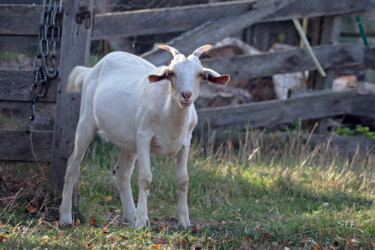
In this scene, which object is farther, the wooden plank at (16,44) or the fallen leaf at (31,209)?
the wooden plank at (16,44)

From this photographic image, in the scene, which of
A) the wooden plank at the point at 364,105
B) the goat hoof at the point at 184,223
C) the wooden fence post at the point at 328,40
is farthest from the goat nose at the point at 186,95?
the wooden plank at the point at 364,105

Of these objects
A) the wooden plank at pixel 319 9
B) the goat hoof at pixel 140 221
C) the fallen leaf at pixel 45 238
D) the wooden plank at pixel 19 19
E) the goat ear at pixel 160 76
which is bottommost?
the goat hoof at pixel 140 221

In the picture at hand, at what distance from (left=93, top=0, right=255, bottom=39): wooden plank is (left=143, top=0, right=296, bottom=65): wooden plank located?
14 centimetres

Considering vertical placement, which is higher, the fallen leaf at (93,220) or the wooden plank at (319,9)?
the wooden plank at (319,9)

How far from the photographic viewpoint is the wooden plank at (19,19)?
218 inches

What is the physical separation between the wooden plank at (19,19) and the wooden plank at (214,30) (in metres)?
1.91

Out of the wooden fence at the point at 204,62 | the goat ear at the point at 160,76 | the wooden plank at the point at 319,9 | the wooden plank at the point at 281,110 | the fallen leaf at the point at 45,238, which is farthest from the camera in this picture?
the wooden plank at the point at 319,9

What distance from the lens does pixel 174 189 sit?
628 cm

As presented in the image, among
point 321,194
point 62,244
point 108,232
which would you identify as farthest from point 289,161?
point 62,244

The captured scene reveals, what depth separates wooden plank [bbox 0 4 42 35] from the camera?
554 centimetres

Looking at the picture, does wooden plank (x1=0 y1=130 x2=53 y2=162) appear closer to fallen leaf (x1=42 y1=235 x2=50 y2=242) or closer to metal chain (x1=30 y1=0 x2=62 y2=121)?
metal chain (x1=30 y1=0 x2=62 y2=121)

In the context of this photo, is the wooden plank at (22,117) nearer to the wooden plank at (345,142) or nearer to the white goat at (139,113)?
the white goat at (139,113)

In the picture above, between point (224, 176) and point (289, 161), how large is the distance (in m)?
1.13

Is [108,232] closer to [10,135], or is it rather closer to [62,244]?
[62,244]
